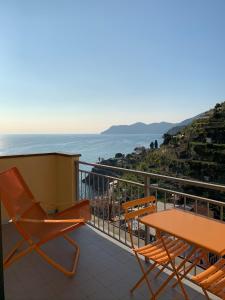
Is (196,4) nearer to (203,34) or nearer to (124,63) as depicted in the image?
(203,34)

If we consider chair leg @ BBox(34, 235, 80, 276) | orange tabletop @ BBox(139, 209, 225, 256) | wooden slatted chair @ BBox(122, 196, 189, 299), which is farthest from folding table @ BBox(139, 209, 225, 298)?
chair leg @ BBox(34, 235, 80, 276)

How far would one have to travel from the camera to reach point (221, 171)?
22578 mm

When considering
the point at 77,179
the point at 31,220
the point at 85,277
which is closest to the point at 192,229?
the point at 85,277

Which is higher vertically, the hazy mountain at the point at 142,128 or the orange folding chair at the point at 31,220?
the hazy mountain at the point at 142,128

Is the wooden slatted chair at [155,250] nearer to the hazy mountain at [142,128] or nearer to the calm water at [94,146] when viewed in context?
the calm water at [94,146]

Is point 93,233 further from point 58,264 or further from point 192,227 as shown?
point 192,227

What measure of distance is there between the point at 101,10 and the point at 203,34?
14.1 feet

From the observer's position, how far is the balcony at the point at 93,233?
8.70ft

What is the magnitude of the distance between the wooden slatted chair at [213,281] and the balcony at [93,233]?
0.54 metres

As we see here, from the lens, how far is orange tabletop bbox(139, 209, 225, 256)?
1.82 metres

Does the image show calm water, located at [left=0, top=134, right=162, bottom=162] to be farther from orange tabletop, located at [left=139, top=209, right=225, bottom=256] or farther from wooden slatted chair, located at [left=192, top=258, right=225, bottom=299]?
wooden slatted chair, located at [left=192, top=258, right=225, bottom=299]

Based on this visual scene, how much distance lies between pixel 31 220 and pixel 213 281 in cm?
177

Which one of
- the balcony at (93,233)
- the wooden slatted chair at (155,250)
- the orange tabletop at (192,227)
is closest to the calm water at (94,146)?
the balcony at (93,233)

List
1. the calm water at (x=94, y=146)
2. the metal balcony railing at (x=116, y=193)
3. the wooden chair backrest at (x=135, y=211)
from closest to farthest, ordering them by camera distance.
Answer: the wooden chair backrest at (x=135, y=211)
the metal balcony railing at (x=116, y=193)
the calm water at (x=94, y=146)
